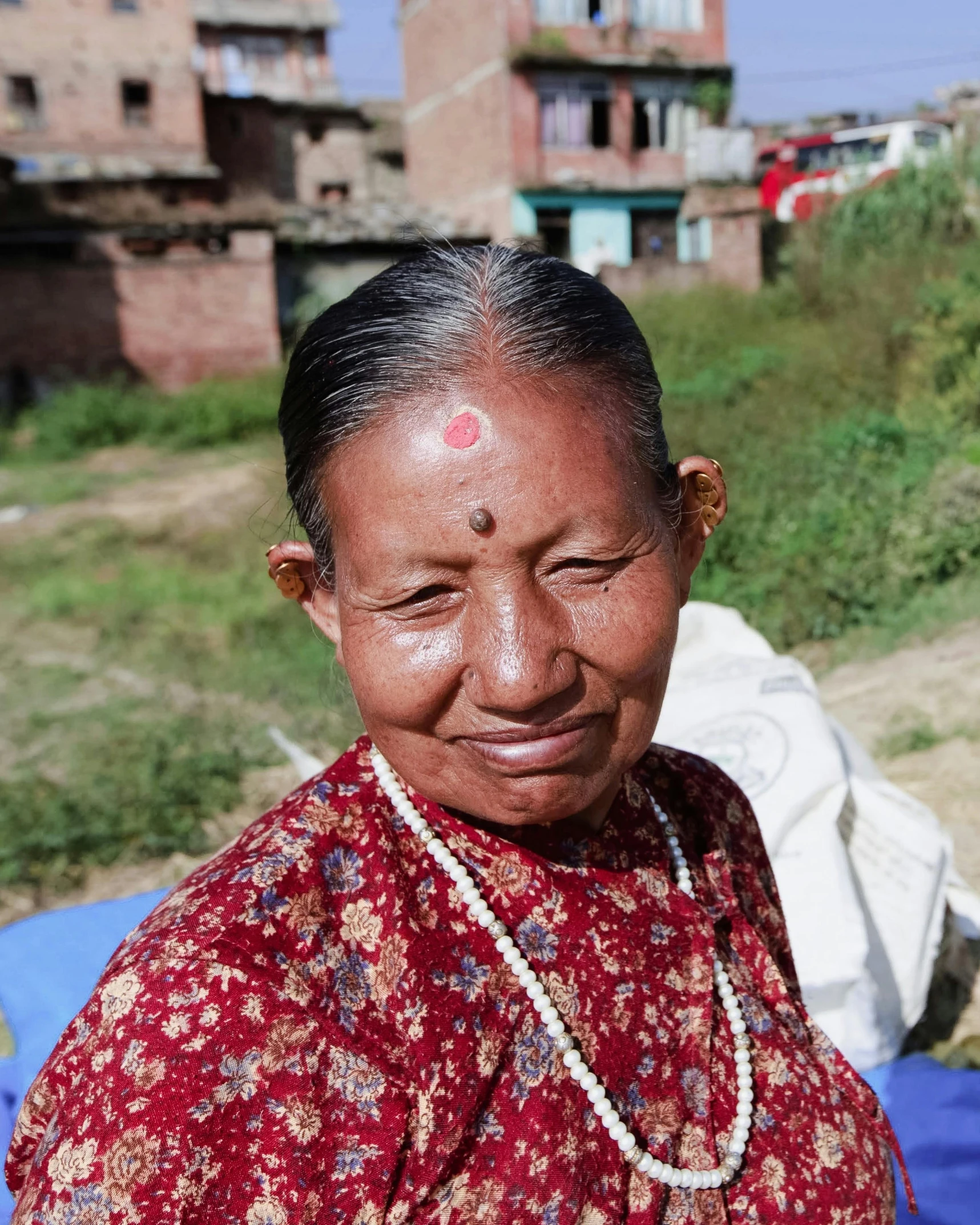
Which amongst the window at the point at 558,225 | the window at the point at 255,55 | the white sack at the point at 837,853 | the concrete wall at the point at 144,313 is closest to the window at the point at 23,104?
the concrete wall at the point at 144,313

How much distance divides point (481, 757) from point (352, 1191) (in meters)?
0.44

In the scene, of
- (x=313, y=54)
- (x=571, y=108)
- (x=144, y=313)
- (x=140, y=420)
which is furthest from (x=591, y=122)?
(x=313, y=54)

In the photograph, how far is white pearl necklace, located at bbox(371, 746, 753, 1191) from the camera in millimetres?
1163

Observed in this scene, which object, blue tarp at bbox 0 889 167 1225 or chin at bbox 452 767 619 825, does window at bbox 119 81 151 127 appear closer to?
blue tarp at bbox 0 889 167 1225

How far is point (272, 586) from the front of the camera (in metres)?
8.91

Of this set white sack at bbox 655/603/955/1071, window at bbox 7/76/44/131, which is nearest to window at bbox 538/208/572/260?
window at bbox 7/76/44/131

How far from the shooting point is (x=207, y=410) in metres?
16.1

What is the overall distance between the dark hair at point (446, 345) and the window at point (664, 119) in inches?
928

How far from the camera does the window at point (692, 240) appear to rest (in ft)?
71.7

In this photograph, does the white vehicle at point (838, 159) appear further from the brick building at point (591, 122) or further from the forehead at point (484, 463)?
the forehead at point (484, 463)

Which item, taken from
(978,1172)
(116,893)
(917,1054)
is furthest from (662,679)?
(116,893)

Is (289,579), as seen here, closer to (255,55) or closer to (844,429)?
(844,429)

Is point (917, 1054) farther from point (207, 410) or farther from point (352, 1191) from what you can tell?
point (207, 410)

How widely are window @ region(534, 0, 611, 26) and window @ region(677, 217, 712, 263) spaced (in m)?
4.42
